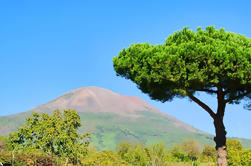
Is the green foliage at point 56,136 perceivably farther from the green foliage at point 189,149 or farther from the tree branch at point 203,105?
A: the green foliage at point 189,149

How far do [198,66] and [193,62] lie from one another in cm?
50

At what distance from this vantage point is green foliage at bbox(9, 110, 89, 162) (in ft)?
75.0

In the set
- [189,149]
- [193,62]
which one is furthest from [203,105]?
[189,149]

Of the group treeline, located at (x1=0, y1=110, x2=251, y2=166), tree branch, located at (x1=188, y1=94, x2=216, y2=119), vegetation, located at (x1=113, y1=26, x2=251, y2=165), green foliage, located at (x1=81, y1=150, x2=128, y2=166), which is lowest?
green foliage, located at (x1=81, y1=150, x2=128, y2=166)

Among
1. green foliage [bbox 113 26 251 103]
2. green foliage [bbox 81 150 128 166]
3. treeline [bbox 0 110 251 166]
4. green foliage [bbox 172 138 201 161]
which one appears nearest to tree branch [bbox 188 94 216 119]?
green foliage [bbox 113 26 251 103]

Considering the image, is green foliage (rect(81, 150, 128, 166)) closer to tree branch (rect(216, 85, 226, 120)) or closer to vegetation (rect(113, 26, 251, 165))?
vegetation (rect(113, 26, 251, 165))

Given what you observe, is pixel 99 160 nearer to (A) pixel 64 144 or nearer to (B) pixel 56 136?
(A) pixel 64 144

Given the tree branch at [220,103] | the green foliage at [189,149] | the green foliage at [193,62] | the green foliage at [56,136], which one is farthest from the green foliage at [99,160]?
the green foliage at [189,149]

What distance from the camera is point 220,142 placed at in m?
15.6

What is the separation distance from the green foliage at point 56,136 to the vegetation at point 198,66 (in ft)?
28.0

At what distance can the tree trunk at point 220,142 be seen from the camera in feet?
50.4

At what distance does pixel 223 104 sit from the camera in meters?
16.4

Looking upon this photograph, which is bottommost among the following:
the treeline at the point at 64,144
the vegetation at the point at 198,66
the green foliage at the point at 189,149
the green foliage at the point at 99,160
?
the green foliage at the point at 189,149

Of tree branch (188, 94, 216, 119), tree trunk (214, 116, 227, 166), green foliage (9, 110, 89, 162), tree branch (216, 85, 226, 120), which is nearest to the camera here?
tree trunk (214, 116, 227, 166)
